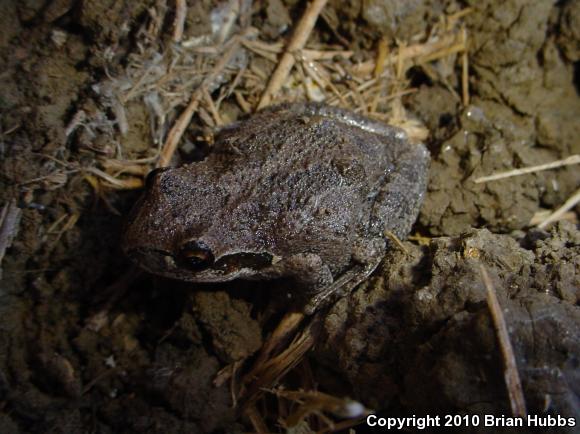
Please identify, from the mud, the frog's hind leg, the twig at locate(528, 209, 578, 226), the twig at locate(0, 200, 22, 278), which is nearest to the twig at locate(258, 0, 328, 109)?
the frog's hind leg

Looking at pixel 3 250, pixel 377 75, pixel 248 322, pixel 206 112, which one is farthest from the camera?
pixel 377 75

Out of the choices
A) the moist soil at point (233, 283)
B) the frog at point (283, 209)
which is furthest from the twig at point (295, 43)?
the frog at point (283, 209)

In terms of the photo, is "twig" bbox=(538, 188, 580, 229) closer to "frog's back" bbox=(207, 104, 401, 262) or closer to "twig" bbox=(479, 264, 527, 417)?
"frog's back" bbox=(207, 104, 401, 262)

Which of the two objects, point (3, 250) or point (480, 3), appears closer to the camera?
point (3, 250)

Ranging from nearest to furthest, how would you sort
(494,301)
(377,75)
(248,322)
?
(494,301), (248,322), (377,75)

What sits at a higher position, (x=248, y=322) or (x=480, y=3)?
(x=480, y=3)

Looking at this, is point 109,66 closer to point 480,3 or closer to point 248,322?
point 248,322

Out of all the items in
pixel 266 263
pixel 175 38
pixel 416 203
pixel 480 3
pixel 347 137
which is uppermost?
pixel 480 3

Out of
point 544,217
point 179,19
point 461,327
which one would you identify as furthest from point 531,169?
point 179,19

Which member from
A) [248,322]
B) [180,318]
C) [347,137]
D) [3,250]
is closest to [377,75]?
[347,137]
